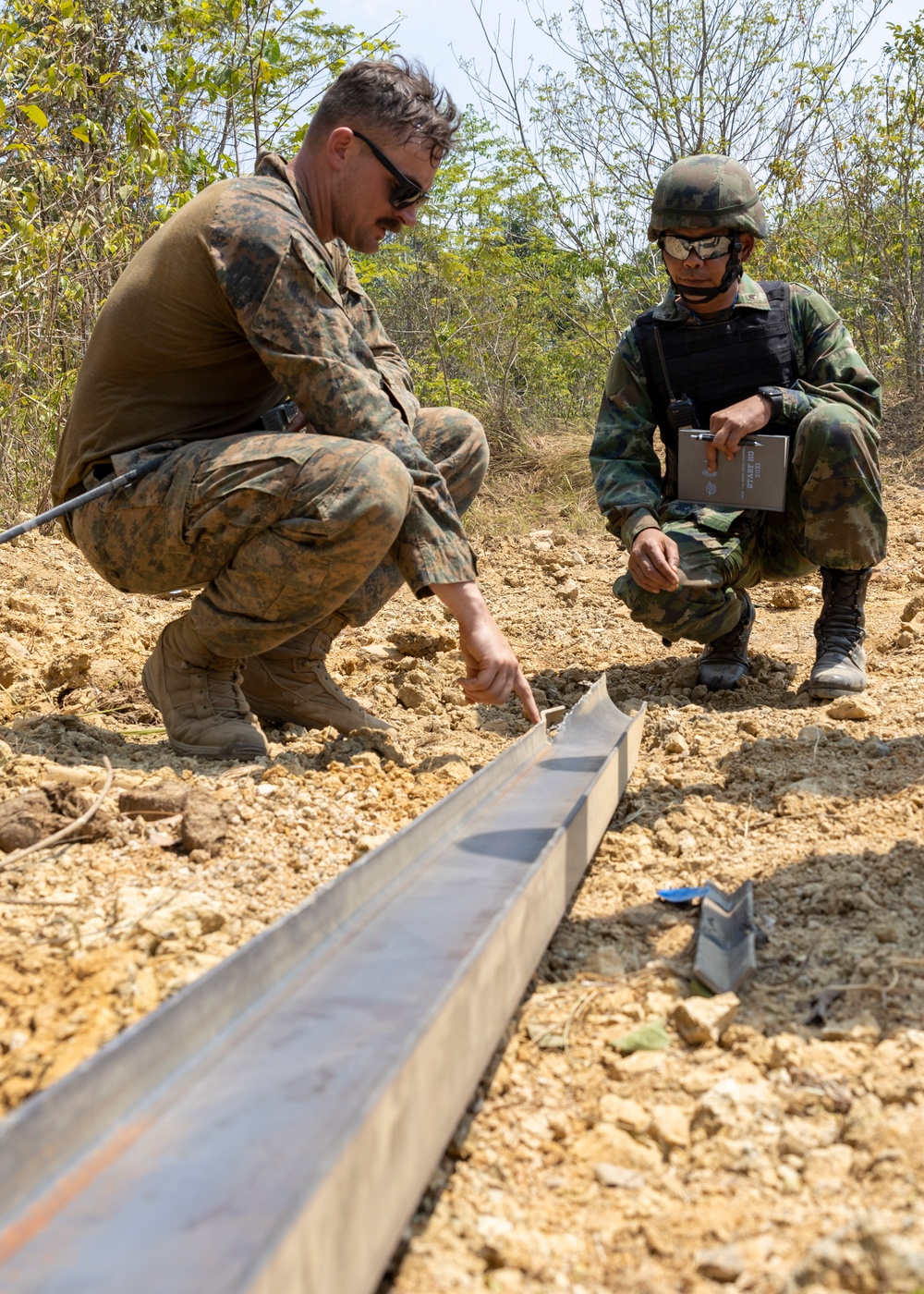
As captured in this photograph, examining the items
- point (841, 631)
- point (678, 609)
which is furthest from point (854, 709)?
point (678, 609)

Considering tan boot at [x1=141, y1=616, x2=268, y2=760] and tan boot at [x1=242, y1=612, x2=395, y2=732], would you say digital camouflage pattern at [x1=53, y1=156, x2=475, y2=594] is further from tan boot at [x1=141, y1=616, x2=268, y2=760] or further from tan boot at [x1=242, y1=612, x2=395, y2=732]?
tan boot at [x1=242, y1=612, x2=395, y2=732]

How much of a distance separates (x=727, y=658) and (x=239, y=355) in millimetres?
1757

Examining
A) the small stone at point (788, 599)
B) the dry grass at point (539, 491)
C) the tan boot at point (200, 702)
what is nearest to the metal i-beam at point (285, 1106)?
the tan boot at point (200, 702)

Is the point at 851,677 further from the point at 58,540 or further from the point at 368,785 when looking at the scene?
the point at 58,540

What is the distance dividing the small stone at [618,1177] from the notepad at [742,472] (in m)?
2.54

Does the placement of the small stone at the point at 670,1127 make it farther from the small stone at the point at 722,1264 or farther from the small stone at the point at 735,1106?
the small stone at the point at 722,1264

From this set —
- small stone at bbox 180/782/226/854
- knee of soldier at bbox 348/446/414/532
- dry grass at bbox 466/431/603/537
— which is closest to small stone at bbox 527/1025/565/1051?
small stone at bbox 180/782/226/854

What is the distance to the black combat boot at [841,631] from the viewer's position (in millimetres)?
3295

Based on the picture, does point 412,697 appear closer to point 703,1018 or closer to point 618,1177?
point 703,1018

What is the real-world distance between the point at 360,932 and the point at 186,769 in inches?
47.6

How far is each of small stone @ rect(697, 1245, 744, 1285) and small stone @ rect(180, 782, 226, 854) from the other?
126 centimetres

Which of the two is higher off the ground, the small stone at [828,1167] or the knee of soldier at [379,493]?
the knee of soldier at [379,493]

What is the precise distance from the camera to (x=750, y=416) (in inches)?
132

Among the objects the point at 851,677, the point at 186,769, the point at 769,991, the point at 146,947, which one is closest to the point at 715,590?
the point at 851,677
